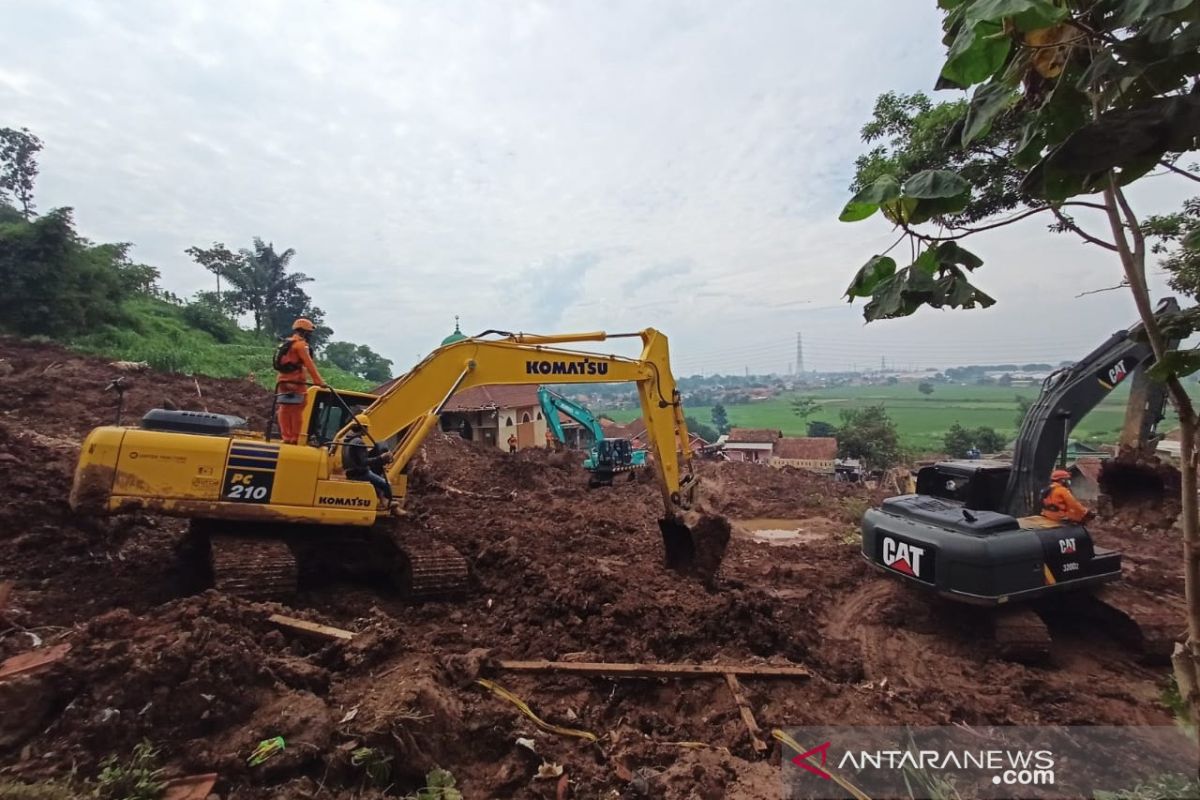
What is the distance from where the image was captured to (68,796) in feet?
7.14

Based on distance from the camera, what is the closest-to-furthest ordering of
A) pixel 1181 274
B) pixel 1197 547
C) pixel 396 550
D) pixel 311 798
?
pixel 1197 547
pixel 311 798
pixel 1181 274
pixel 396 550

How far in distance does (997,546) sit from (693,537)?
8.97 ft

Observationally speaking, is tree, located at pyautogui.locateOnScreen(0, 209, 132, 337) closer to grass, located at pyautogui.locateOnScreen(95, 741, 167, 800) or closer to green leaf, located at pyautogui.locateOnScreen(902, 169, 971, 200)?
grass, located at pyautogui.locateOnScreen(95, 741, 167, 800)

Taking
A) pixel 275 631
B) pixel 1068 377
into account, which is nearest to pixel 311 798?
pixel 275 631

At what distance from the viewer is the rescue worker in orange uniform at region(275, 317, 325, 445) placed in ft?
18.4

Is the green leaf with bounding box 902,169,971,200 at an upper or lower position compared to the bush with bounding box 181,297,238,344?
lower

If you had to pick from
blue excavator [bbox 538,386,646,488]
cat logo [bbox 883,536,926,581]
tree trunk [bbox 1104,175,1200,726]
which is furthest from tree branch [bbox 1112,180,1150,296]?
blue excavator [bbox 538,386,646,488]

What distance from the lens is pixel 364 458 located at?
5.59 metres

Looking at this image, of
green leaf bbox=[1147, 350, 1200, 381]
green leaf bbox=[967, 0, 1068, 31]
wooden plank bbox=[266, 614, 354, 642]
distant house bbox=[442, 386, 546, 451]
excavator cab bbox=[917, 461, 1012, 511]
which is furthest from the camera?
distant house bbox=[442, 386, 546, 451]

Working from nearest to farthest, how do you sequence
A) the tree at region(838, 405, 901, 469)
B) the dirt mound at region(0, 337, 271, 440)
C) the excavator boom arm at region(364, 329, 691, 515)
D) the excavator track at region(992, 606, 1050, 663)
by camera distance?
the excavator track at region(992, 606, 1050, 663) < the excavator boom arm at region(364, 329, 691, 515) < the dirt mound at region(0, 337, 271, 440) < the tree at region(838, 405, 901, 469)

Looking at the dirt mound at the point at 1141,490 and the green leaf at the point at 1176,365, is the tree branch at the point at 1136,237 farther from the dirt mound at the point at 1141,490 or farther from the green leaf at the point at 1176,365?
the dirt mound at the point at 1141,490

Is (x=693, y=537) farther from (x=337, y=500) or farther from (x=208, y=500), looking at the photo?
(x=208, y=500)

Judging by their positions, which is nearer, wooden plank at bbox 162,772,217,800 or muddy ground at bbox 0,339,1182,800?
wooden plank at bbox 162,772,217,800

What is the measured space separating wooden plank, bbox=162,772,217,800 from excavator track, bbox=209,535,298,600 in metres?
2.36
